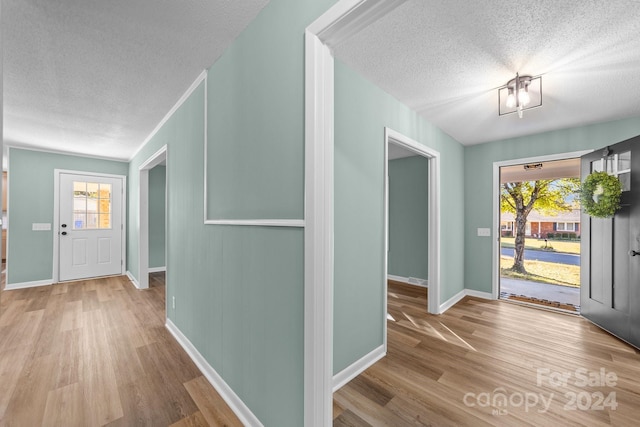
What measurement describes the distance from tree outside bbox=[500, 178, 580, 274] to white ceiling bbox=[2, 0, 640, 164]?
3.28m

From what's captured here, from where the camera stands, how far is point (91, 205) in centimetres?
516

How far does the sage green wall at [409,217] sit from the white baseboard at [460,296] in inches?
24.7

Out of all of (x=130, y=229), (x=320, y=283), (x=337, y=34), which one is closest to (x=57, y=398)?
(x=320, y=283)

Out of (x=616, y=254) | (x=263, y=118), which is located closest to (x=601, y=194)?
(x=616, y=254)

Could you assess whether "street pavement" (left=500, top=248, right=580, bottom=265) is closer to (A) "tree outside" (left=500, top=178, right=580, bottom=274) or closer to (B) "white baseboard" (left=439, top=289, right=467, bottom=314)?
(A) "tree outside" (left=500, top=178, right=580, bottom=274)

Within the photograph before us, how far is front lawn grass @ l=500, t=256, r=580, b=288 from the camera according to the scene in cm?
533

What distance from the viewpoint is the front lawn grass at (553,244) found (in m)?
5.76

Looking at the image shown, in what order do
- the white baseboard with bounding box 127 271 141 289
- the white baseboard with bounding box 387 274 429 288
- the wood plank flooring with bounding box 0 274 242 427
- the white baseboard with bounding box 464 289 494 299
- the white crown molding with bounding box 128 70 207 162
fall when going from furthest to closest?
1. the white baseboard with bounding box 387 274 429 288
2. the white baseboard with bounding box 127 271 141 289
3. the white baseboard with bounding box 464 289 494 299
4. the white crown molding with bounding box 128 70 207 162
5. the wood plank flooring with bounding box 0 274 242 427

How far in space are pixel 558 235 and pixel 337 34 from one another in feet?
22.4

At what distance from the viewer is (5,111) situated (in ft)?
9.97

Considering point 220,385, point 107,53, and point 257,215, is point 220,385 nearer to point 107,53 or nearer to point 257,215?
point 257,215

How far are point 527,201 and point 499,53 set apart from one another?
5.48 m

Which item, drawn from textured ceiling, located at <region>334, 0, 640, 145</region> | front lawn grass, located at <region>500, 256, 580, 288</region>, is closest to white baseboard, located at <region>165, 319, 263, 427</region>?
textured ceiling, located at <region>334, 0, 640, 145</region>

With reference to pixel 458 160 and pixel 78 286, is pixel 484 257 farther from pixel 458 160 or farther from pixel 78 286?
pixel 78 286
